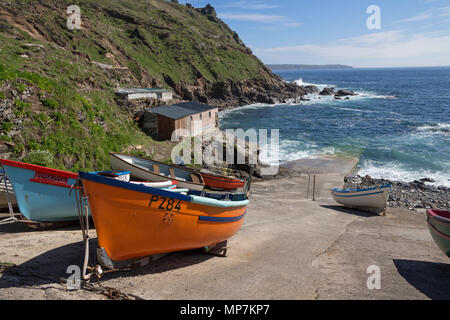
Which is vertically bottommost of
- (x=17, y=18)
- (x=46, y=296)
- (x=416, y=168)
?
(x=416, y=168)

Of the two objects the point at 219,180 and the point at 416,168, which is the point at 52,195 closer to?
the point at 219,180

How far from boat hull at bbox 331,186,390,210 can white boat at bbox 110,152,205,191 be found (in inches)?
384

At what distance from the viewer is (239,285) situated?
23.9ft

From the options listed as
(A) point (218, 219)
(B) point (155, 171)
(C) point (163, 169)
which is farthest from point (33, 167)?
(C) point (163, 169)

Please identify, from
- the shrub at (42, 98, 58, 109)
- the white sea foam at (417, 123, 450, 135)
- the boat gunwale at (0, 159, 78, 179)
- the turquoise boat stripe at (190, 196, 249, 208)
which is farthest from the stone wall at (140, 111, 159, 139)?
the white sea foam at (417, 123, 450, 135)

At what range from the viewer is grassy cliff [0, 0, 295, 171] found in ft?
55.5

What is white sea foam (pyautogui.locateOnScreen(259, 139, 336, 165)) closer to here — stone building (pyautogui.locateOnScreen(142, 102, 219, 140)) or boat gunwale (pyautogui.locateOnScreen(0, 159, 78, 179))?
stone building (pyautogui.locateOnScreen(142, 102, 219, 140))

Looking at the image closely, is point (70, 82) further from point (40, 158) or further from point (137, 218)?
point (137, 218)

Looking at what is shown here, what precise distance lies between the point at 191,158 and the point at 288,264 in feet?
58.4

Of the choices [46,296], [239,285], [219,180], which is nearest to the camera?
[46,296]

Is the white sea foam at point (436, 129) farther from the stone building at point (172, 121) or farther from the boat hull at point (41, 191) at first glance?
the boat hull at point (41, 191)

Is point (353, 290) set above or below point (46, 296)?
below

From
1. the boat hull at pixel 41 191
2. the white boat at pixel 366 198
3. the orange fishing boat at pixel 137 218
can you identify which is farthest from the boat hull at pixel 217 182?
the orange fishing boat at pixel 137 218
